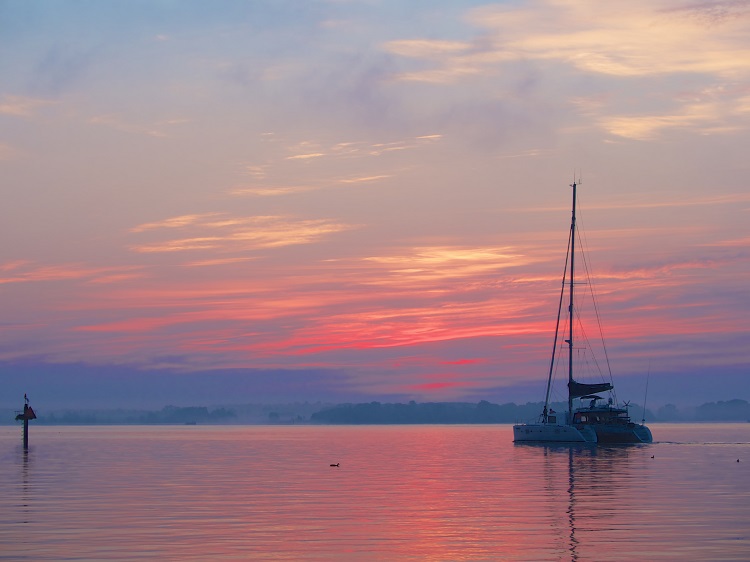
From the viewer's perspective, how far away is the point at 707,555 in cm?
3109

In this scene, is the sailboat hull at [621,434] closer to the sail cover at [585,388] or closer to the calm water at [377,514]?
the sail cover at [585,388]

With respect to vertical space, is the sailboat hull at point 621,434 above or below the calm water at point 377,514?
below

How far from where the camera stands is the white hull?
108312mm

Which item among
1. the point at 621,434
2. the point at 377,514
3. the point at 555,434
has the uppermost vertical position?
the point at 377,514

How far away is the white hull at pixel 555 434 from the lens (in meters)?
108

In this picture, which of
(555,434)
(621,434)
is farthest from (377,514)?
(621,434)

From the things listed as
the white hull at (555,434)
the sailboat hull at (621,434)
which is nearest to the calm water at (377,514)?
the white hull at (555,434)

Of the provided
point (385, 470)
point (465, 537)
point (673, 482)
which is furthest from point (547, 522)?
point (385, 470)

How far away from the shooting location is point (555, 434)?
11062 centimetres

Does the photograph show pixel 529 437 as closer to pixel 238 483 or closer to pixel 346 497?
pixel 238 483

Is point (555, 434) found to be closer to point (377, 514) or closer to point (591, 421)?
point (591, 421)

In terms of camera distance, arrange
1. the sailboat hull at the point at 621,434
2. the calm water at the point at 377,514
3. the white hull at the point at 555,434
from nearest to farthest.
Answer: the calm water at the point at 377,514
the white hull at the point at 555,434
the sailboat hull at the point at 621,434

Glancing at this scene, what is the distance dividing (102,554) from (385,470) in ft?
158

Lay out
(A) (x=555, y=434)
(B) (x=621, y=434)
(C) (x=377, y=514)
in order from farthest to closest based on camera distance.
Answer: (B) (x=621, y=434) → (A) (x=555, y=434) → (C) (x=377, y=514)
